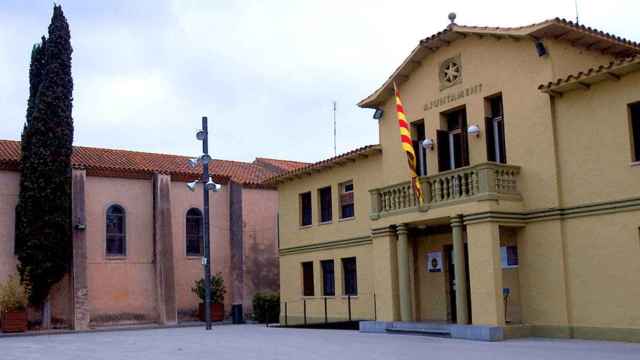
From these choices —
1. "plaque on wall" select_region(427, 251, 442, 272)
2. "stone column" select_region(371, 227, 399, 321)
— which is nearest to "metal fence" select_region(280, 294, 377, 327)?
"stone column" select_region(371, 227, 399, 321)

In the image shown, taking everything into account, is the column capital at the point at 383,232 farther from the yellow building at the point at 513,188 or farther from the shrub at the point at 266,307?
the shrub at the point at 266,307

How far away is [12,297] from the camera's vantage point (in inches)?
1163

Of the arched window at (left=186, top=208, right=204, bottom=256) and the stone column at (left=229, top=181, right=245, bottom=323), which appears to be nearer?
the stone column at (left=229, top=181, right=245, bottom=323)

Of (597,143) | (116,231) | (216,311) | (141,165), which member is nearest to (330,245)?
(216,311)

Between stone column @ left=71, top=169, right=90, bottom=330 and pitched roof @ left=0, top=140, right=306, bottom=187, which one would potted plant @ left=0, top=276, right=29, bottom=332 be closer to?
stone column @ left=71, top=169, right=90, bottom=330

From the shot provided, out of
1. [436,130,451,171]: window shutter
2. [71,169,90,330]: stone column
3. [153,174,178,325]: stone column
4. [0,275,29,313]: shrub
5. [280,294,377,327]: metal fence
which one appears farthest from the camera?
[153,174,178,325]: stone column

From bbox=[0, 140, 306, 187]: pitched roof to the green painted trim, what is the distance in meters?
4.64

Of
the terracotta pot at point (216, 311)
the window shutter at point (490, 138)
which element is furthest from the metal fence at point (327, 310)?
the window shutter at point (490, 138)

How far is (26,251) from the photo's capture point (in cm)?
3041

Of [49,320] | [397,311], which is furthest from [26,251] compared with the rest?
[397,311]

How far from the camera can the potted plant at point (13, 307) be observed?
29223 millimetres

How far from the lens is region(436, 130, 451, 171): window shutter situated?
22473mm

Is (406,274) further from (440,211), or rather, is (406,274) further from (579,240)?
(579,240)

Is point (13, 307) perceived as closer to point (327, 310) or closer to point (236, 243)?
point (236, 243)
